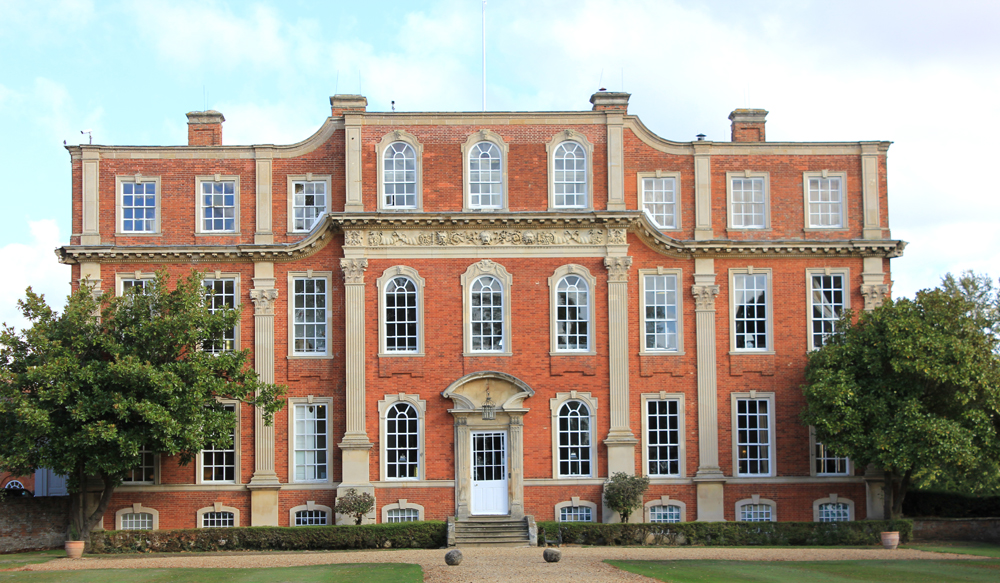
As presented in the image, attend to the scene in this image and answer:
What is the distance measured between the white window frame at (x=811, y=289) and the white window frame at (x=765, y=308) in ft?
3.73

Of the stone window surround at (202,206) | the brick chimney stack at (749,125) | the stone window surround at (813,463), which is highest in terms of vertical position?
the brick chimney stack at (749,125)

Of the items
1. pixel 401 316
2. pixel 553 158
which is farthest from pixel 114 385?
pixel 553 158

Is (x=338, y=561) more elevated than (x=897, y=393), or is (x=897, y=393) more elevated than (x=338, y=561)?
(x=897, y=393)

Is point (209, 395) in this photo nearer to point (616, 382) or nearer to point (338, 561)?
point (338, 561)

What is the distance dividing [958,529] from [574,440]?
38.3 ft

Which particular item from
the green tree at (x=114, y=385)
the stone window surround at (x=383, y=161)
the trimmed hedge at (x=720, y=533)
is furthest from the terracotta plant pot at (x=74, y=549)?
the stone window surround at (x=383, y=161)

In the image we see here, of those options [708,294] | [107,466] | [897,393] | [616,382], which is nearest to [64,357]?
[107,466]

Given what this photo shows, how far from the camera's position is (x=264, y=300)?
3080 centimetres

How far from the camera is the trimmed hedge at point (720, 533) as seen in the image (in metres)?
27.5

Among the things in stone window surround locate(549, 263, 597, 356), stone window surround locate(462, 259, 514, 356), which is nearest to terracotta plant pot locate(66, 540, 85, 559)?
stone window surround locate(462, 259, 514, 356)

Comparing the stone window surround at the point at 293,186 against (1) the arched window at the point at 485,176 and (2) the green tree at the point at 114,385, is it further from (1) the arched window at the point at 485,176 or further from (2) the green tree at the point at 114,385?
(1) the arched window at the point at 485,176

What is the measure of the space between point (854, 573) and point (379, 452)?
13888mm

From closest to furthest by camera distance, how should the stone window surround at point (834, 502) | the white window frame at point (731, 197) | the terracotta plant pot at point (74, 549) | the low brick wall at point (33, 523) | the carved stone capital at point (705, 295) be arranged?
the terracotta plant pot at point (74, 549) < the low brick wall at point (33, 523) < the stone window surround at point (834, 502) < the carved stone capital at point (705, 295) < the white window frame at point (731, 197)

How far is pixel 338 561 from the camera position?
80.2 ft
